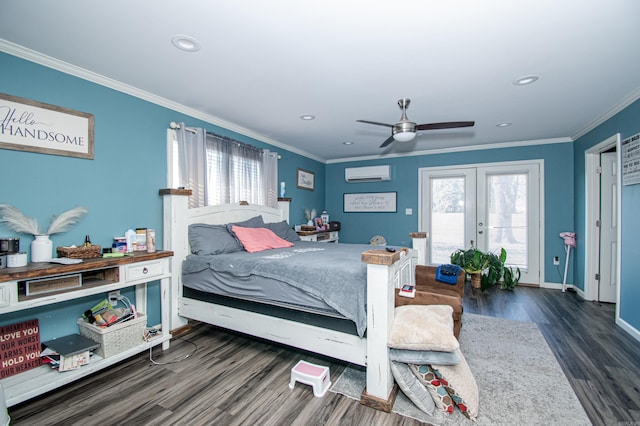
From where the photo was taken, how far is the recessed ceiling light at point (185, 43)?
1896mm

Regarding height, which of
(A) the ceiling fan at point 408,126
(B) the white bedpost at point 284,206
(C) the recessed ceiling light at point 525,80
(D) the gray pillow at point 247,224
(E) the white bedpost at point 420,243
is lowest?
(E) the white bedpost at point 420,243

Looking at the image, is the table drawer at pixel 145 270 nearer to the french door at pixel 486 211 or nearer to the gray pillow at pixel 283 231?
the gray pillow at pixel 283 231

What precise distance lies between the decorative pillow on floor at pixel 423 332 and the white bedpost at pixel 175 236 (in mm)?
2133

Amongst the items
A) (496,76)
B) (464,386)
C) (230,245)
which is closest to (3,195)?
(230,245)

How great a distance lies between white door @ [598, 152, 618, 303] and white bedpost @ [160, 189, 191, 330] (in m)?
5.16

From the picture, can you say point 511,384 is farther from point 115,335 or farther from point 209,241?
point 115,335

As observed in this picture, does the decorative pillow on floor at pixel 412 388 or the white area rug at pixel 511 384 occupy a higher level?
the decorative pillow on floor at pixel 412 388

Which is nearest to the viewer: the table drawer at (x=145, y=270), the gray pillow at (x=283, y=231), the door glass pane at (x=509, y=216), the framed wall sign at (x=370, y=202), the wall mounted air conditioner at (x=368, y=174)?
the table drawer at (x=145, y=270)

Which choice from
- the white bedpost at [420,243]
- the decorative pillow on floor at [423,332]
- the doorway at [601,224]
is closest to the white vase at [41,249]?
the decorative pillow on floor at [423,332]

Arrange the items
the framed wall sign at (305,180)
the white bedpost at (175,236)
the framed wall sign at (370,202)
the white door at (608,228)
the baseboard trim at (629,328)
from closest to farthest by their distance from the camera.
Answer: the baseboard trim at (629,328), the white bedpost at (175,236), the white door at (608,228), the framed wall sign at (305,180), the framed wall sign at (370,202)

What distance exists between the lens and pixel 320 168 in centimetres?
610

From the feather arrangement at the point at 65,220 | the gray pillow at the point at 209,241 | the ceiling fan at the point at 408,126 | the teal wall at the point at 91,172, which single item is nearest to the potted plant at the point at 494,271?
the ceiling fan at the point at 408,126

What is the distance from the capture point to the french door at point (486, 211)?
4.73 metres

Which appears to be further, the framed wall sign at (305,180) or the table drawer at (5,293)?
the framed wall sign at (305,180)
